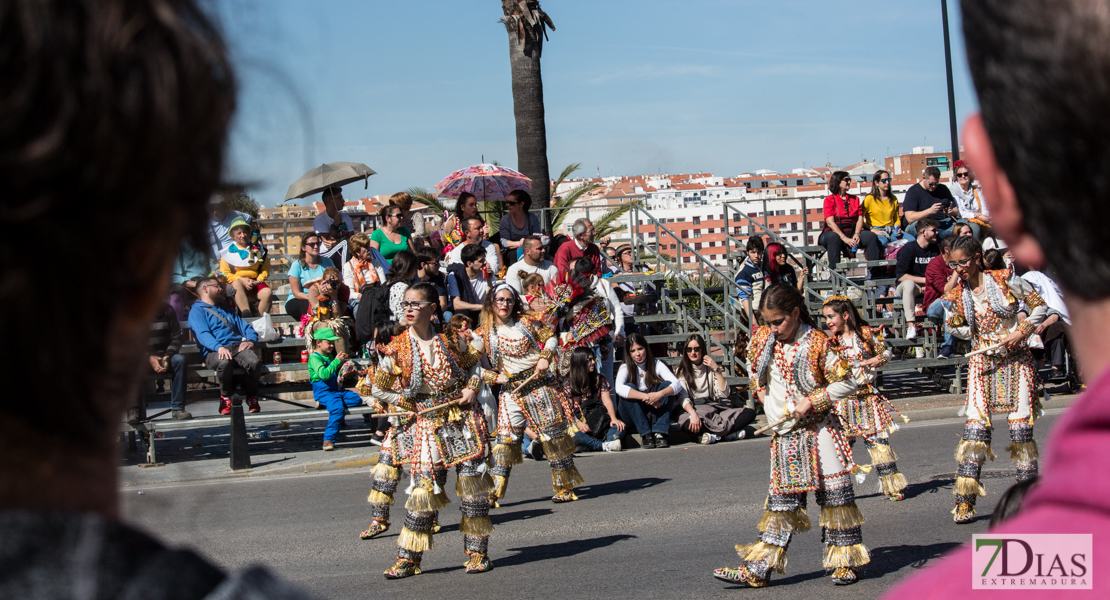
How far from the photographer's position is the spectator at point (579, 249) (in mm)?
11961

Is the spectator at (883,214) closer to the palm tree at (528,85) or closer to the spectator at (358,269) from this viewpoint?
the palm tree at (528,85)

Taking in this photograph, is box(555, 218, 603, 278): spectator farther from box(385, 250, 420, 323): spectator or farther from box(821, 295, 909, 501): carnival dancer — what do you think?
box(821, 295, 909, 501): carnival dancer

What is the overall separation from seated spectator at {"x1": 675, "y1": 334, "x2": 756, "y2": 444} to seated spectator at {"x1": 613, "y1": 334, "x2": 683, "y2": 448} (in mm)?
218

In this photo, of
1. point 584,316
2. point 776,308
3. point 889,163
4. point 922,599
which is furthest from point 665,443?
point 889,163

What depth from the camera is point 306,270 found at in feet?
38.7

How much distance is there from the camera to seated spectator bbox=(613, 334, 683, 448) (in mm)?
10945

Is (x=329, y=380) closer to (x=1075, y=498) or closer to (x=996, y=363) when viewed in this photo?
(x=996, y=363)

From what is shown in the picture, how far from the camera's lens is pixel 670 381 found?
36.2 ft

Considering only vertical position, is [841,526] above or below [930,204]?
below

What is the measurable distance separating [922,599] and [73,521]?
675mm

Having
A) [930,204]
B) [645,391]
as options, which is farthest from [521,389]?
[930,204]

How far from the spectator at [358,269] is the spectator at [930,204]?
8.17 m

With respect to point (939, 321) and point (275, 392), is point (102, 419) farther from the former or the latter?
point (939, 321)

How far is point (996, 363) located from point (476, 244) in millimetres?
5959
